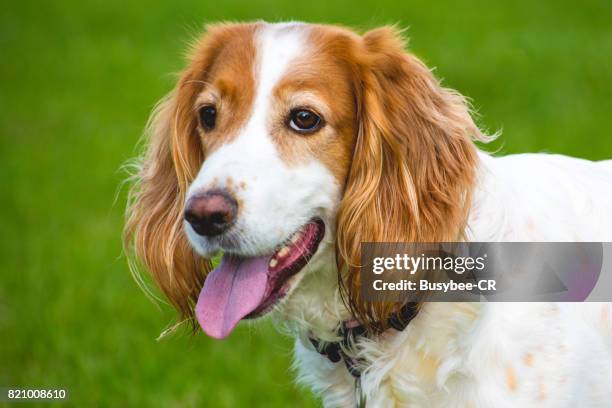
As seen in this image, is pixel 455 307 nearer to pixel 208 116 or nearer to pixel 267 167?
pixel 267 167

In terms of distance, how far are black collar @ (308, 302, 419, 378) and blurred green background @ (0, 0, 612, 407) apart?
4.50 feet

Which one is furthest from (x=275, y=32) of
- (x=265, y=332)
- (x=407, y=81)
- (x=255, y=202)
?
(x=265, y=332)

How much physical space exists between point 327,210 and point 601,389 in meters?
1.23

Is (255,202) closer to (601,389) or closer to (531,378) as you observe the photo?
(531,378)

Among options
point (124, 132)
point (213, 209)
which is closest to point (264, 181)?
point (213, 209)

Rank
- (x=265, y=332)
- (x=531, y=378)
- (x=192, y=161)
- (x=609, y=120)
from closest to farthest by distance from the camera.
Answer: (x=531, y=378) < (x=192, y=161) < (x=265, y=332) < (x=609, y=120)

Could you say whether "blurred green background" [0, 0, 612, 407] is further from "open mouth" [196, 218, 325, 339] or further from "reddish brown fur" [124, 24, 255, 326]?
"open mouth" [196, 218, 325, 339]

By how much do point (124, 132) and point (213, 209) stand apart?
7615 millimetres

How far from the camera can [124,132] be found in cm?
1046

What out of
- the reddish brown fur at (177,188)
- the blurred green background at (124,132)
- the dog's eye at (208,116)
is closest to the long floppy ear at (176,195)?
the reddish brown fur at (177,188)

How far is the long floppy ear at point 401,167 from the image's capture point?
3.36 meters

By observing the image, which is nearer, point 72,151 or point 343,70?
point 343,70

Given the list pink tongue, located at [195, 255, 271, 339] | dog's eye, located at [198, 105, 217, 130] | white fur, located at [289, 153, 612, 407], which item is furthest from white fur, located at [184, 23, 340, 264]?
white fur, located at [289, 153, 612, 407]

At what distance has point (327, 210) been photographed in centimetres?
344
